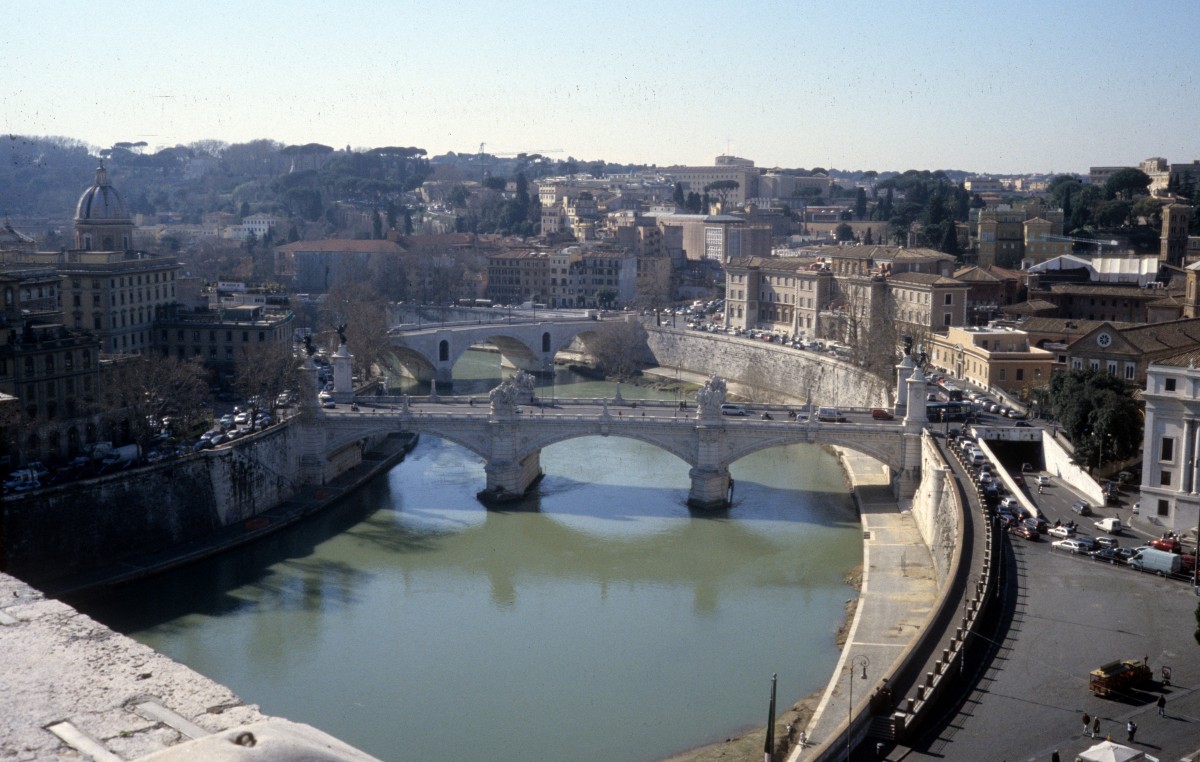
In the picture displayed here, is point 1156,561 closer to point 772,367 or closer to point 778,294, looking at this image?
point 772,367

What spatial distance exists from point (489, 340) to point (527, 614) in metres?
18.8

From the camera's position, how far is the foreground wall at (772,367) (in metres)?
24.3

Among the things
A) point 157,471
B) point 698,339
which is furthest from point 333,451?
point 698,339

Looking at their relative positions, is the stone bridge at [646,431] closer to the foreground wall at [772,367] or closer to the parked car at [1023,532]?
the parked car at [1023,532]

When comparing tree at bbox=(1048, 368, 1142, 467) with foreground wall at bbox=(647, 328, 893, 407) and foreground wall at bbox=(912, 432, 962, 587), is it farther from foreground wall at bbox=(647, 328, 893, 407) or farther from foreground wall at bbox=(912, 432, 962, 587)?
foreground wall at bbox=(647, 328, 893, 407)

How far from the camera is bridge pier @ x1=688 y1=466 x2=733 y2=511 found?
17.7m

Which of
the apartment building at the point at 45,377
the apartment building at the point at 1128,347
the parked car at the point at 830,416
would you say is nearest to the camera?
the apartment building at the point at 45,377

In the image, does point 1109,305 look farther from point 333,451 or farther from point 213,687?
point 213,687

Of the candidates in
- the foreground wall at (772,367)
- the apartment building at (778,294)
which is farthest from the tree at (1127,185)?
the foreground wall at (772,367)

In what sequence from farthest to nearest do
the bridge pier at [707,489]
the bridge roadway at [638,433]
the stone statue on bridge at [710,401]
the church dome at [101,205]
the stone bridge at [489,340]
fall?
1. the stone bridge at [489,340]
2. the church dome at [101,205]
3. the stone statue on bridge at [710,401]
4. the bridge roadway at [638,433]
5. the bridge pier at [707,489]

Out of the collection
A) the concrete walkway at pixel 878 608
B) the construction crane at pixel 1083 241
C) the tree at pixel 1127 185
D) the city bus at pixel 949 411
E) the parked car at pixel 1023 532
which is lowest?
the concrete walkway at pixel 878 608

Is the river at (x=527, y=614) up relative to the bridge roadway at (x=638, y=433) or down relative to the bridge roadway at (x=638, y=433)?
down

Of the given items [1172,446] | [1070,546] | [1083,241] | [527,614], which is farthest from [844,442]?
[1083,241]

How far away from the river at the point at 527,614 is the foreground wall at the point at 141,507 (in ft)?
2.22
